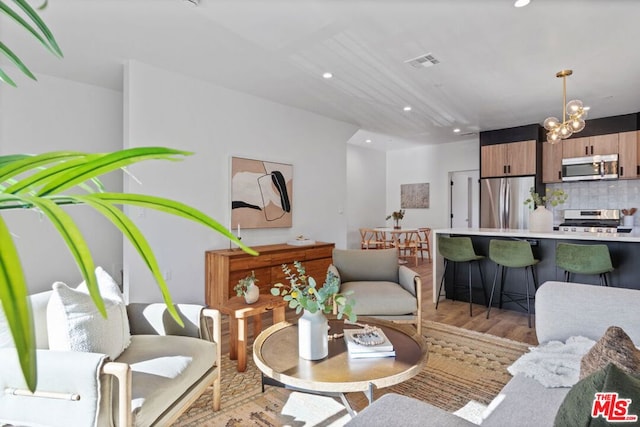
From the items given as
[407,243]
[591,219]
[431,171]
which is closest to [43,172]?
[591,219]

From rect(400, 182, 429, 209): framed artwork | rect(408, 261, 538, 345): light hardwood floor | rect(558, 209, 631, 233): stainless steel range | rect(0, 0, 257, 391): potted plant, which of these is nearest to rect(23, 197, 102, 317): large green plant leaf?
rect(0, 0, 257, 391): potted plant

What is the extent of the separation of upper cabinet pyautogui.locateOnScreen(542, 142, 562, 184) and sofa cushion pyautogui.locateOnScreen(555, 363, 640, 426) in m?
5.93

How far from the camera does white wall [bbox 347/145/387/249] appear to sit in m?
7.80

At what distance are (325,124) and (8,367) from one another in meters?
4.75

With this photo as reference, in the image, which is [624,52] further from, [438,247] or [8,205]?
[8,205]

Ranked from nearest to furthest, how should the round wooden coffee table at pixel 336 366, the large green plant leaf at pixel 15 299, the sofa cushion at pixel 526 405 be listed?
the large green plant leaf at pixel 15 299, the sofa cushion at pixel 526 405, the round wooden coffee table at pixel 336 366

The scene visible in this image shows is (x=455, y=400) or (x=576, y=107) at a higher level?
(x=576, y=107)

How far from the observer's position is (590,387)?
767 mm

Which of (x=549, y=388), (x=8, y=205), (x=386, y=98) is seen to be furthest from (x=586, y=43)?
(x=8, y=205)

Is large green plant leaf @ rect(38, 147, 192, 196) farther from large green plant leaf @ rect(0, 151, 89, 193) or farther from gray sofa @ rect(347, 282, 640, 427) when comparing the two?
gray sofa @ rect(347, 282, 640, 427)

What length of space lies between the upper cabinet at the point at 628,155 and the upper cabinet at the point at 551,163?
2.44 ft

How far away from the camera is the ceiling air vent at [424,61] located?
3.31 metres

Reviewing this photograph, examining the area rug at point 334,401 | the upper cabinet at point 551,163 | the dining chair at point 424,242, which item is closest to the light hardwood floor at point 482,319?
the area rug at point 334,401

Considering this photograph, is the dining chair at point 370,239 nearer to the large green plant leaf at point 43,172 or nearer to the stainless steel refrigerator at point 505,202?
the stainless steel refrigerator at point 505,202
